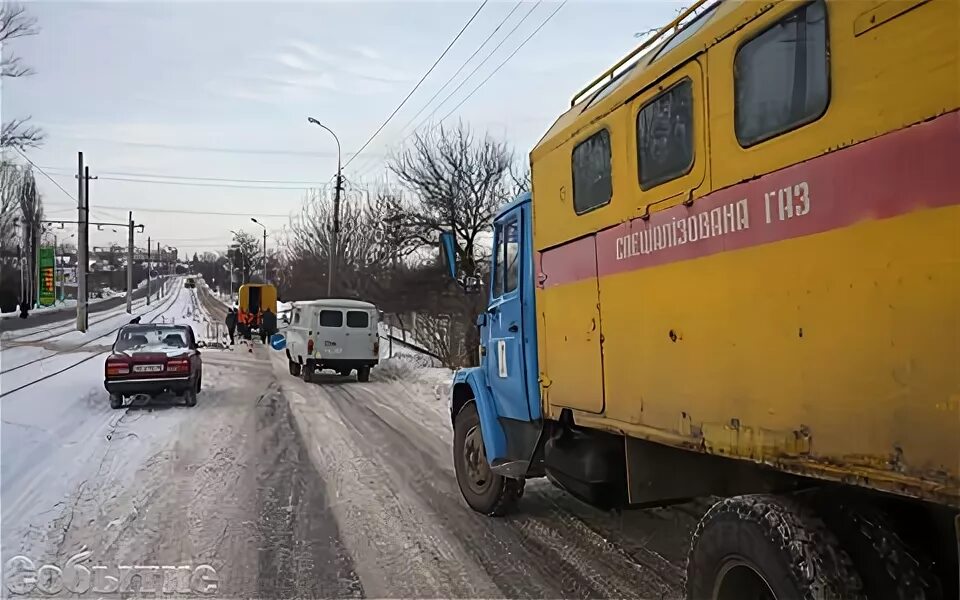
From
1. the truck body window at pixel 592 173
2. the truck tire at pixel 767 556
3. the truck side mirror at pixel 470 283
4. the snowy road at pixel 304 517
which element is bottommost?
the snowy road at pixel 304 517

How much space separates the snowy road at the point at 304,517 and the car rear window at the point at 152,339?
218cm

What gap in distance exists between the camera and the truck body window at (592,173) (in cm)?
409

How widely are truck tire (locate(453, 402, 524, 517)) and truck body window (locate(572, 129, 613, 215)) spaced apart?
8.96ft

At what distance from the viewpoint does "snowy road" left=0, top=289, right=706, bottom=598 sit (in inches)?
186

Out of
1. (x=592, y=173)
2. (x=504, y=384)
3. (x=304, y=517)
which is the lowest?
(x=304, y=517)

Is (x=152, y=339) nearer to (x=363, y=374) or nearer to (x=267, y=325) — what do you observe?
(x=363, y=374)

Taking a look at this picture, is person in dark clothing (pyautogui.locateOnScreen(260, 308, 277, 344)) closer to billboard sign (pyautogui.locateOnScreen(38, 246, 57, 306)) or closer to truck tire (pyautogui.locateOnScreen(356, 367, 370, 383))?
billboard sign (pyautogui.locateOnScreen(38, 246, 57, 306))

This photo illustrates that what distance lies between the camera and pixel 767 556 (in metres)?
2.62

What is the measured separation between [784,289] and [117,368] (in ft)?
40.7

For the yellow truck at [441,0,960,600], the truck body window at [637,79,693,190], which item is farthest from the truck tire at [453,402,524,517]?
the truck body window at [637,79,693,190]

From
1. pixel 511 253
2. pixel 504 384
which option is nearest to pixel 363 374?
pixel 504 384

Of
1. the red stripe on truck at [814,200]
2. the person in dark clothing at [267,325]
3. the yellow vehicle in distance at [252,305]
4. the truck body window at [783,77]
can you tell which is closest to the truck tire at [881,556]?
the red stripe on truck at [814,200]

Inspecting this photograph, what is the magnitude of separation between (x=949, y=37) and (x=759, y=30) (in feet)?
2.95

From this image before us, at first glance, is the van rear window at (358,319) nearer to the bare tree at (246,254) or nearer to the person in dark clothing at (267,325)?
the person in dark clothing at (267,325)
